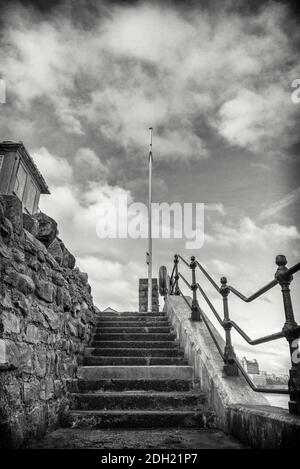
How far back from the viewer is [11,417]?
1.88 m

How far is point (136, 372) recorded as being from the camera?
142 inches

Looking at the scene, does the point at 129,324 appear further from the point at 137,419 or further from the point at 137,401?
the point at 137,419

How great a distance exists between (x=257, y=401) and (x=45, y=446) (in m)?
1.74

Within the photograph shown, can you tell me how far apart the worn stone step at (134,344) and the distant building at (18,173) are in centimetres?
649

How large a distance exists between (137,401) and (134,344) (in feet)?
4.68

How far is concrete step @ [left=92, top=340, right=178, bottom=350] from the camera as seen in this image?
4.44 m

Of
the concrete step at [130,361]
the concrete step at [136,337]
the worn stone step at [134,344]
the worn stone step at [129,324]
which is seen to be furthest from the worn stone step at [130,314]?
the concrete step at [130,361]

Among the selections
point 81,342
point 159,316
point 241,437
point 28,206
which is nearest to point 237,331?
point 241,437

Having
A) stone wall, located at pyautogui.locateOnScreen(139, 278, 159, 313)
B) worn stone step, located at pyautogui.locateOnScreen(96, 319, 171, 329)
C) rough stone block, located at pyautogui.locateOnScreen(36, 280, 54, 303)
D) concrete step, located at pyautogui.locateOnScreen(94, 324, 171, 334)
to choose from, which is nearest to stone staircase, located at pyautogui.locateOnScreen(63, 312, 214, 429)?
concrete step, located at pyautogui.locateOnScreen(94, 324, 171, 334)

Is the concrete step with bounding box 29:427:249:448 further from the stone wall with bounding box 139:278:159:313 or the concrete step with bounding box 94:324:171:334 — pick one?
the stone wall with bounding box 139:278:159:313

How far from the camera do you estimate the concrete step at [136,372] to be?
11.7ft

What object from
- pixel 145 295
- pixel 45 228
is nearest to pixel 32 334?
pixel 45 228

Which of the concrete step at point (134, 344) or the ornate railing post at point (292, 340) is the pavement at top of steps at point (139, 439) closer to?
the ornate railing post at point (292, 340)

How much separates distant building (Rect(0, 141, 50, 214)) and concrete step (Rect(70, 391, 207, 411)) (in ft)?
25.4
